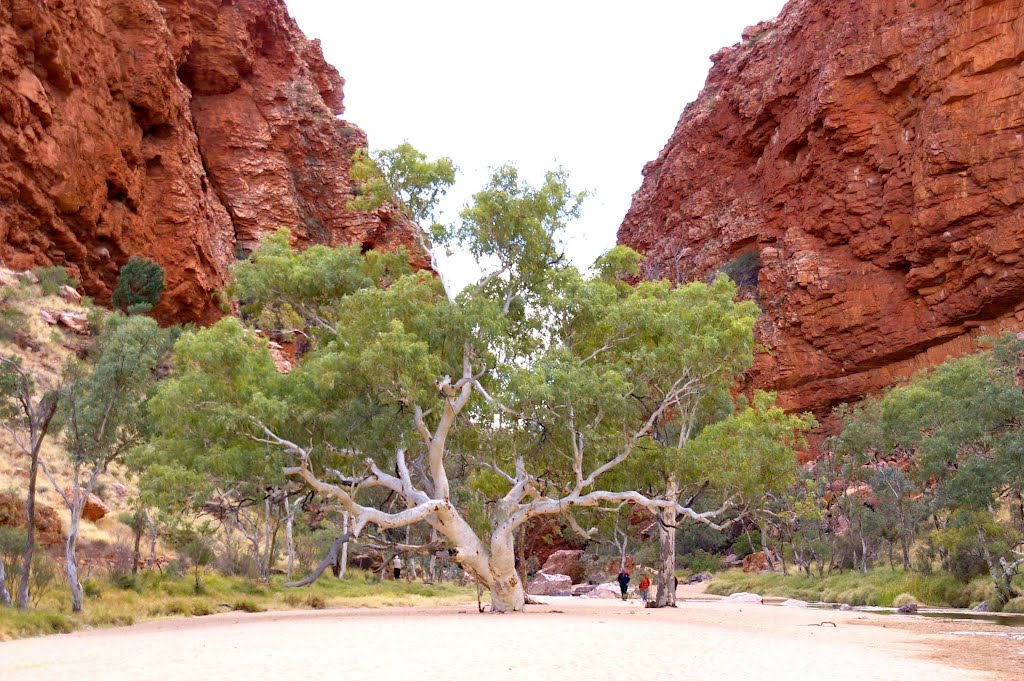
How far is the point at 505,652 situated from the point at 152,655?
16.5 ft

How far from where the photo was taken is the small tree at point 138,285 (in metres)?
46.2

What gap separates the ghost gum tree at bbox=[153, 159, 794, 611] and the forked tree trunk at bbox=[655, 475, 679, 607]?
548 millimetres

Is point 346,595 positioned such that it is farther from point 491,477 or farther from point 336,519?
point 336,519

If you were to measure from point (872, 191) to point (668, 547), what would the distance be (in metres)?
47.5

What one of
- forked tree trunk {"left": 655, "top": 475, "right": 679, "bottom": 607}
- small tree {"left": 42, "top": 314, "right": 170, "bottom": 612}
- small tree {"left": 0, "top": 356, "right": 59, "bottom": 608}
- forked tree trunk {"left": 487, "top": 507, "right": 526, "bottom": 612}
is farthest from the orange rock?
forked tree trunk {"left": 655, "top": 475, "right": 679, "bottom": 607}

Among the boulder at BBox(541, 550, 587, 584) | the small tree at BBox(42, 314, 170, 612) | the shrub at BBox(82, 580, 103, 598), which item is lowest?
the shrub at BBox(82, 580, 103, 598)

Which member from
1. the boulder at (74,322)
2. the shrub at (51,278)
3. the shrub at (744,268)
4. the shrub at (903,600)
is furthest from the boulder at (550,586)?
the shrub at (744,268)

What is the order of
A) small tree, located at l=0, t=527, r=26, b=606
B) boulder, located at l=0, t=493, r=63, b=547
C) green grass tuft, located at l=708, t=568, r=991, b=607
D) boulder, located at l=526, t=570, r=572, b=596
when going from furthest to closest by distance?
boulder, located at l=526, t=570, r=572, b=596
green grass tuft, located at l=708, t=568, r=991, b=607
boulder, located at l=0, t=493, r=63, b=547
small tree, located at l=0, t=527, r=26, b=606

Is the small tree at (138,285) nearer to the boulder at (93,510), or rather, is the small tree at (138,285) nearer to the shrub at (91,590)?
the boulder at (93,510)

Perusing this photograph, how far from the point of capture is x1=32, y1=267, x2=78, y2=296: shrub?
42000 millimetres

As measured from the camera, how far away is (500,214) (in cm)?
2228

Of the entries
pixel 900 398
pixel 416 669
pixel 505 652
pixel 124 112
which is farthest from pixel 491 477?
pixel 124 112

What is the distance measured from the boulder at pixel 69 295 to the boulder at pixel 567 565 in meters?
31.8

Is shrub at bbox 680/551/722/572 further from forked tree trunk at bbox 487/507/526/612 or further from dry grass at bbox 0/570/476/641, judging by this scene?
forked tree trunk at bbox 487/507/526/612
